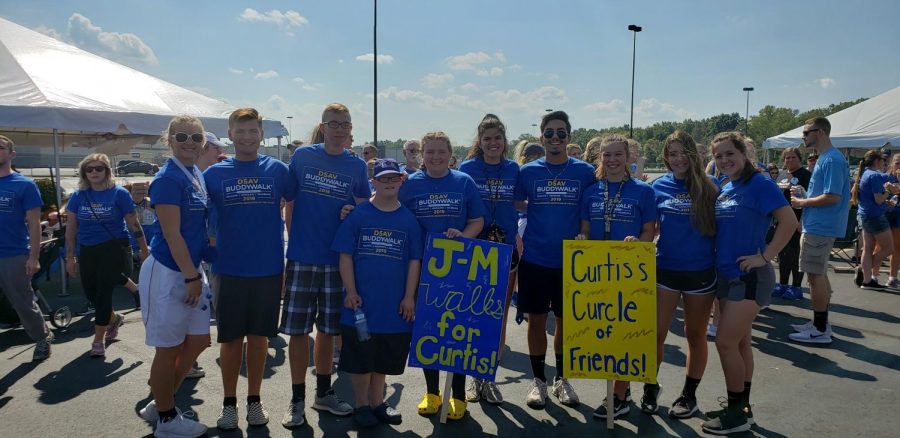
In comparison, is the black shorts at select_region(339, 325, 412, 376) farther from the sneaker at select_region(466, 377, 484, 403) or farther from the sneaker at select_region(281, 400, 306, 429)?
the sneaker at select_region(466, 377, 484, 403)

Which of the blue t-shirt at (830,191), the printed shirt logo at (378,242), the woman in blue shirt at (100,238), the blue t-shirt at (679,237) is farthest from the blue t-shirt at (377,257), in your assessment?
the blue t-shirt at (830,191)

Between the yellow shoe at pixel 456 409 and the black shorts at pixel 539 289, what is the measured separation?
813 millimetres

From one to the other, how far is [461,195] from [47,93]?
711 centimetres

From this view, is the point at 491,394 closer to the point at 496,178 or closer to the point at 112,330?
the point at 496,178

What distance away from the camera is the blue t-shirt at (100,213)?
5.29 m

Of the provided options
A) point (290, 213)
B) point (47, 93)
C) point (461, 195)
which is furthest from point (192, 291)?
point (47, 93)

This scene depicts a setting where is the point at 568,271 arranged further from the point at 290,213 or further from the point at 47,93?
the point at 47,93

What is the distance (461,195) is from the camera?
374 centimetres

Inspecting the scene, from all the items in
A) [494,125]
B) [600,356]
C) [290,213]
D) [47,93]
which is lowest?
[600,356]

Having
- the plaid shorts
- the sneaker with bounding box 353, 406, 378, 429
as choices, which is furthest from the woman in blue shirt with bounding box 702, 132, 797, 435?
the plaid shorts

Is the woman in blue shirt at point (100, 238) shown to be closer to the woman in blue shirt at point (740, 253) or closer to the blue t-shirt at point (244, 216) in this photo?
the blue t-shirt at point (244, 216)

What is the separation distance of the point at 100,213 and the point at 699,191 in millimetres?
5392

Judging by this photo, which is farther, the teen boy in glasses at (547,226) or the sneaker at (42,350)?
the sneaker at (42,350)

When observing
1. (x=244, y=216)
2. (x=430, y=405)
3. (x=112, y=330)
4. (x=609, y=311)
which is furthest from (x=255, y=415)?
(x=112, y=330)
